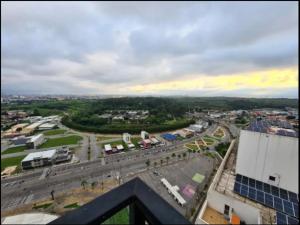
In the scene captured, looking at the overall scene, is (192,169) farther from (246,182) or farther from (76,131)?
(76,131)

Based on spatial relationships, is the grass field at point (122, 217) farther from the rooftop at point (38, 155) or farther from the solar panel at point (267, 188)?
the rooftop at point (38, 155)

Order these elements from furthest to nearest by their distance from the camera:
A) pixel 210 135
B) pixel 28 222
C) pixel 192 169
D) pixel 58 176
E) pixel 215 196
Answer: pixel 210 135 → pixel 192 169 → pixel 58 176 → pixel 28 222 → pixel 215 196

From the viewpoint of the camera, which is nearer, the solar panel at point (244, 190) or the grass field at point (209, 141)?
the solar panel at point (244, 190)

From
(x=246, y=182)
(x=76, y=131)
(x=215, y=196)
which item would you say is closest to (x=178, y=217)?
(x=215, y=196)

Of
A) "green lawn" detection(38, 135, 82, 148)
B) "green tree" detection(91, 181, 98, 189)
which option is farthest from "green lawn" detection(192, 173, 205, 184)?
"green lawn" detection(38, 135, 82, 148)

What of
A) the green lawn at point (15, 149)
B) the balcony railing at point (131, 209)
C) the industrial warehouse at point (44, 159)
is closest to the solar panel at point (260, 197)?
the balcony railing at point (131, 209)

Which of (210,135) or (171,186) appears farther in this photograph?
(210,135)
